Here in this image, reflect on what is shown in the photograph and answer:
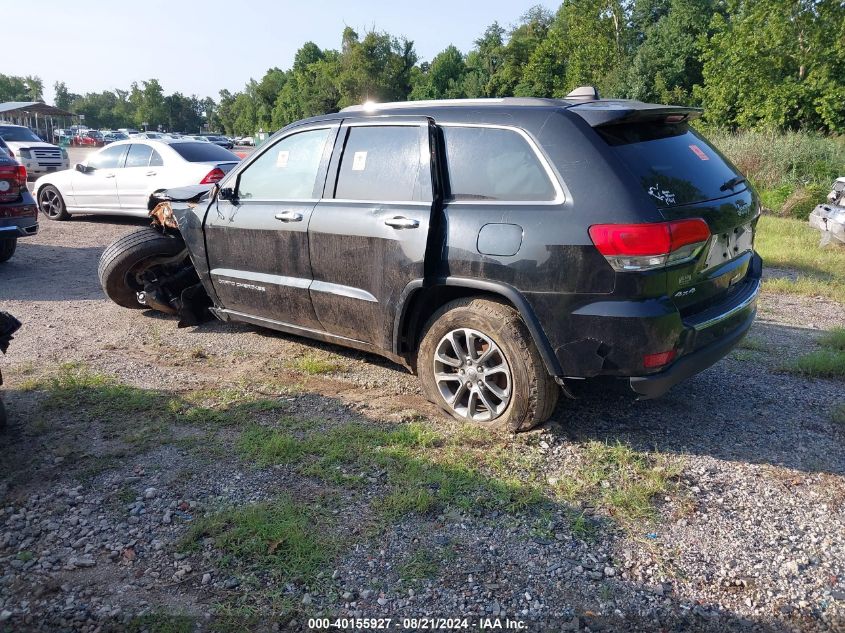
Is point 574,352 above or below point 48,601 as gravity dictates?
above

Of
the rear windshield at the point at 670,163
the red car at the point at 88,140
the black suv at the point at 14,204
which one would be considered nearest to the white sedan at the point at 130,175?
the black suv at the point at 14,204

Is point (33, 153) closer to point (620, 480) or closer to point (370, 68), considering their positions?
point (620, 480)

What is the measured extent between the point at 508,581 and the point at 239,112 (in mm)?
106147

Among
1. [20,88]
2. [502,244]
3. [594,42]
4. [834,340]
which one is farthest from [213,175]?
[20,88]

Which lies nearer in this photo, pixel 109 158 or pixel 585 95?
pixel 585 95

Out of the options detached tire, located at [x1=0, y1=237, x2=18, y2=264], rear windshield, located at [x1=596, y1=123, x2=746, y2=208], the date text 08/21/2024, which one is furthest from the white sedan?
the date text 08/21/2024

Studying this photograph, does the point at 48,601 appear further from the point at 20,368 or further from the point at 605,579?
the point at 20,368

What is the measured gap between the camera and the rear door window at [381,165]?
429cm

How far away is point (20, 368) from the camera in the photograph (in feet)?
16.8

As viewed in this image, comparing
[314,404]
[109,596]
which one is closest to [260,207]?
[314,404]

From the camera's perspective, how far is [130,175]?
11.9 meters

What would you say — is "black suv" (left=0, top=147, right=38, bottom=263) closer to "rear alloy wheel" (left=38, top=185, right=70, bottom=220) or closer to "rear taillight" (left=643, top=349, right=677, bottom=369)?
"rear alloy wheel" (left=38, top=185, right=70, bottom=220)

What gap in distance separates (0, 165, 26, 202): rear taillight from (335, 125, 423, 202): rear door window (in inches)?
231

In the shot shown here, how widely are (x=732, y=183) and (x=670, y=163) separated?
0.60 meters
